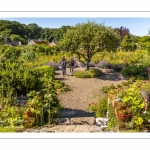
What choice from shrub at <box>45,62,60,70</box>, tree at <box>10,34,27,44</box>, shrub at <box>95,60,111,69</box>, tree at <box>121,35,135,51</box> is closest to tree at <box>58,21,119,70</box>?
shrub at <box>45,62,60,70</box>

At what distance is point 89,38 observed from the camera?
1223 cm

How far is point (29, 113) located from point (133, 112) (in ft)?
7.17

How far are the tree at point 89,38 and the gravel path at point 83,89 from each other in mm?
1480

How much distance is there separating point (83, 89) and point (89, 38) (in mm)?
3260

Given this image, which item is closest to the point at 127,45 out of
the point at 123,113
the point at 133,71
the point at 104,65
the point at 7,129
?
the point at 104,65

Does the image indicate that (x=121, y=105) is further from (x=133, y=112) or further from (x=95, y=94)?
(x=95, y=94)

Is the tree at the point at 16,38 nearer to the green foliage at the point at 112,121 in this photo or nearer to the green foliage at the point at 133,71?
the green foliage at the point at 133,71

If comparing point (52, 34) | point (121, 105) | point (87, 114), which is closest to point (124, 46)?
point (52, 34)

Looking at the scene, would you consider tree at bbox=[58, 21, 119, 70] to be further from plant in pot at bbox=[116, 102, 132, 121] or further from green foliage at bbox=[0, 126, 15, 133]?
green foliage at bbox=[0, 126, 15, 133]

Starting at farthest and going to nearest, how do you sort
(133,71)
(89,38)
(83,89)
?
1. (133,71)
2. (89,38)
3. (83,89)

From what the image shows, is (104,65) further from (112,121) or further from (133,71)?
(112,121)

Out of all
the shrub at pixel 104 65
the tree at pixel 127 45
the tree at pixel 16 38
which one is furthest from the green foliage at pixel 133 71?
the tree at pixel 127 45
